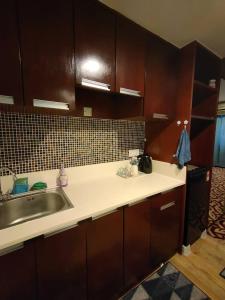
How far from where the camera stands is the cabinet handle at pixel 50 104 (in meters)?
0.94

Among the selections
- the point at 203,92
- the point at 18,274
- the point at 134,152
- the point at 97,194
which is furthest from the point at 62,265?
the point at 203,92

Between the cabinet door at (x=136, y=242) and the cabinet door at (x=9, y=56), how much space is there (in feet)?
3.44

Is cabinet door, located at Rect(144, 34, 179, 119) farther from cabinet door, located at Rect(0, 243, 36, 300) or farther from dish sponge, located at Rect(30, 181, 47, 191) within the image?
cabinet door, located at Rect(0, 243, 36, 300)

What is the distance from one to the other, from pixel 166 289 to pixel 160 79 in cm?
189

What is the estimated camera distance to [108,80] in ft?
3.95

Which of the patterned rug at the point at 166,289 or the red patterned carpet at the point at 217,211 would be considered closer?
the patterned rug at the point at 166,289

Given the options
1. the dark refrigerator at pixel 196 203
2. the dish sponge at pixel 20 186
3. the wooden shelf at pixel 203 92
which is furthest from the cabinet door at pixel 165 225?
the wooden shelf at pixel 203 92

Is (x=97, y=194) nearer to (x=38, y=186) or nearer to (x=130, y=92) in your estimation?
(x=38, y=186)

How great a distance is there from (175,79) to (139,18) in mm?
660

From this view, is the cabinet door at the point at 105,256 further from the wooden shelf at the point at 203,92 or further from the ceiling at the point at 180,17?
the wooden shelf at the point at 203,92

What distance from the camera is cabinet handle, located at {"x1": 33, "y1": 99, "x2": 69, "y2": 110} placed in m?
0.94

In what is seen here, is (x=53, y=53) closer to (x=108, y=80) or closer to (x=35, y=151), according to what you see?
(x=108, y=80)

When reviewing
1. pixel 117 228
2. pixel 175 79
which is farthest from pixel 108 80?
pixel 117 228

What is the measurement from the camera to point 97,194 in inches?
48.1
